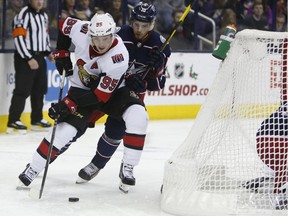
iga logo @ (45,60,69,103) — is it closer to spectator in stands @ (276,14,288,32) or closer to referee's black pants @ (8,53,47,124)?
referee's black pants @ (8,53,47,124)

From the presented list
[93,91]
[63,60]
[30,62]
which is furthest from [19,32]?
[93,91]

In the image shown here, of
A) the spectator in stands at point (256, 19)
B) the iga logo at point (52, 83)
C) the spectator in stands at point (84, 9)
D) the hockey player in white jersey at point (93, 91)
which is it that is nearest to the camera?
the hockey player in white jersey at point (93, 91)

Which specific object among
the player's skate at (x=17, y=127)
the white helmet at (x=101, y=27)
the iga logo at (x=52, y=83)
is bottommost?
the player's skate at (x=17, y=127)

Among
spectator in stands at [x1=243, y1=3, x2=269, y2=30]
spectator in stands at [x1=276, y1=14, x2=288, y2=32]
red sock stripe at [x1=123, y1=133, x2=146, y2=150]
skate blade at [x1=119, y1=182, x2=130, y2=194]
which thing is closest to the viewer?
red sock stripe at [x1=123, y1=133, x2=146, y2=150]

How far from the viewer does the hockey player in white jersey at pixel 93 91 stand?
156 inches

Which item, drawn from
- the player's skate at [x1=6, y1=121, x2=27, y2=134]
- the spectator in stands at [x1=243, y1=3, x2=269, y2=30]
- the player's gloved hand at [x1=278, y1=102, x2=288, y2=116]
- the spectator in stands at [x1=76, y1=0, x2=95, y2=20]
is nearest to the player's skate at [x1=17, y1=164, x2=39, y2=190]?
the player's gloved hand at [x1=278, y1=102, x2=288, y2=116]

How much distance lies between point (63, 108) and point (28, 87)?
2629mm

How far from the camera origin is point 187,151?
12.6 feet

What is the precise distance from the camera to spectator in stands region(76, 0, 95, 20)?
294 inches

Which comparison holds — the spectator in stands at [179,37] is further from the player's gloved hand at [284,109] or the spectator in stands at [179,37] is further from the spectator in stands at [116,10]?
the player's gloved hand at [284,109]

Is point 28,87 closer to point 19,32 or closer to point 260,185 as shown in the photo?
point 19,32

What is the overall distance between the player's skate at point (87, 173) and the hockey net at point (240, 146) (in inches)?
27.4

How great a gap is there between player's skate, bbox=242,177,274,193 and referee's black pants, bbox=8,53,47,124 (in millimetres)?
3132

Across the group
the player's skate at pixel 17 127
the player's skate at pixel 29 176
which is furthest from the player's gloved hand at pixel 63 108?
the player's skate at pixel 17 127
